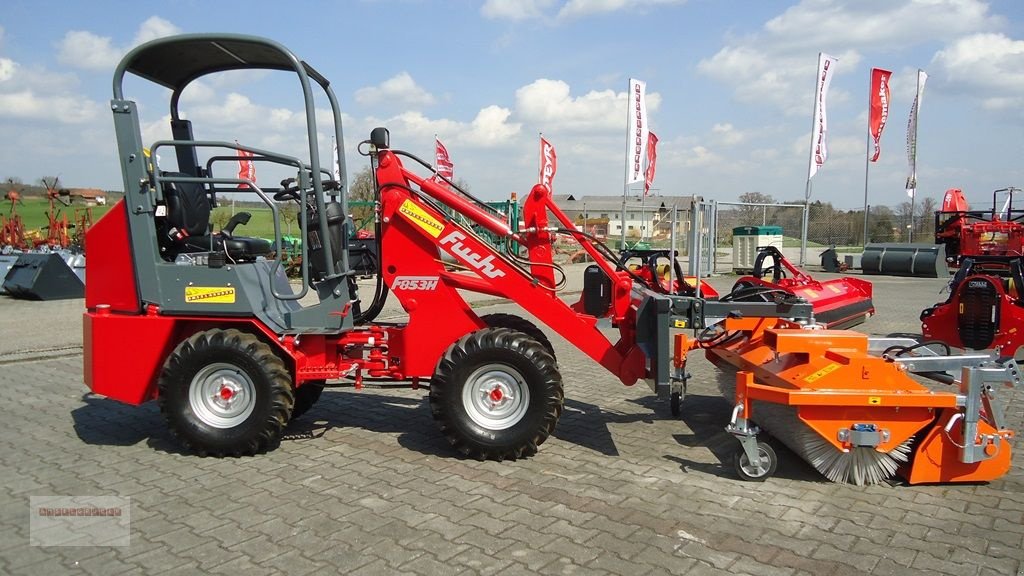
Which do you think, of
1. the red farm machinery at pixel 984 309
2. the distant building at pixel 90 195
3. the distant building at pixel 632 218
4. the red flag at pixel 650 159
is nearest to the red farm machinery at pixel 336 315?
the red farm machinery at pixel 984 309

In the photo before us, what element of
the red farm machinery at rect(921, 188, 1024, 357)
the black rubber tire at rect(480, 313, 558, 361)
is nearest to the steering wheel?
the black rubber tire at rect(480, 313, 558, 361)

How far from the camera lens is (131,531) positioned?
372 cm

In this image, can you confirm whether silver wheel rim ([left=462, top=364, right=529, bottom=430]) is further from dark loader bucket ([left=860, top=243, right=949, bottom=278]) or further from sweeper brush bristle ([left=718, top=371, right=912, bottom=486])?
dark loader bucket ([left=860, top=243, right=949, bottom=278])

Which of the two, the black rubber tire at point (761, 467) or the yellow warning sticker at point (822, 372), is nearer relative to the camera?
the yellow warning sticker at point (822, 372)

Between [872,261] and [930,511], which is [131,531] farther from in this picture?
[872,261]

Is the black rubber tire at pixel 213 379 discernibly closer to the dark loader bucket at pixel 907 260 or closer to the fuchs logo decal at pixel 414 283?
the fuchs logo decal at pixel 414 283

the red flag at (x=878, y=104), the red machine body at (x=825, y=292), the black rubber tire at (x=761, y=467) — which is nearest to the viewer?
the black rubber tire at (x=761, y=467)

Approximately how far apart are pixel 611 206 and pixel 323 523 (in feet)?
169

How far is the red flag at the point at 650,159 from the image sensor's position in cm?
2472

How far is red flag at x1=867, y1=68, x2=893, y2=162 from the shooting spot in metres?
24.4

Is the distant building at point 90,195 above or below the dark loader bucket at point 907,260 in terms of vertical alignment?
above

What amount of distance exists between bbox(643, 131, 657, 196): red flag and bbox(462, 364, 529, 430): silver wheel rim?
20.5 metres

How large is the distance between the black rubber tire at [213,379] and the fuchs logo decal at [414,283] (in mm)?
1005

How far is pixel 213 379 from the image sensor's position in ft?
16.0
